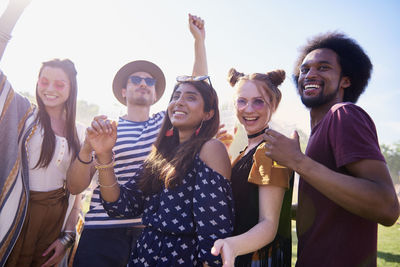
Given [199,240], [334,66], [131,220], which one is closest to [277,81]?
[334,66]

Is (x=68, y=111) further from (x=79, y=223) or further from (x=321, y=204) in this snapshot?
(x=321, y=204)

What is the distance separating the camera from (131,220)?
2.93 metres

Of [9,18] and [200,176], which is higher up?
[9,18]

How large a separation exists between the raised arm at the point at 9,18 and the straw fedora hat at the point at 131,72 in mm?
1565

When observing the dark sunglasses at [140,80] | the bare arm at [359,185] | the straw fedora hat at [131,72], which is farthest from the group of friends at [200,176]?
the straw fedora hat at [131,72]

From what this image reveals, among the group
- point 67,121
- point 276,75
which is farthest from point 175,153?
point 67,121

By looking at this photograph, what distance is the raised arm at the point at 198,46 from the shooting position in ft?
11.1

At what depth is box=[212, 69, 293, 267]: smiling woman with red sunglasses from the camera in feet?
5.15

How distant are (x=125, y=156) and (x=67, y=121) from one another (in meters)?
0.78

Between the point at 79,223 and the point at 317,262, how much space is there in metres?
2.82

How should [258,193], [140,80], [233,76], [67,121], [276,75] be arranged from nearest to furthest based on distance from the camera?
[258,193], [276,75], [233,76], [67,121], [140,80]

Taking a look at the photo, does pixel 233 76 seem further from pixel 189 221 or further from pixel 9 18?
pixel 9 18

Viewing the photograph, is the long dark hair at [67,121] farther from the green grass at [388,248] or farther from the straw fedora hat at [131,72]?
the green grass at [388,248]

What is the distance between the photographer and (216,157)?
1.87 metres
